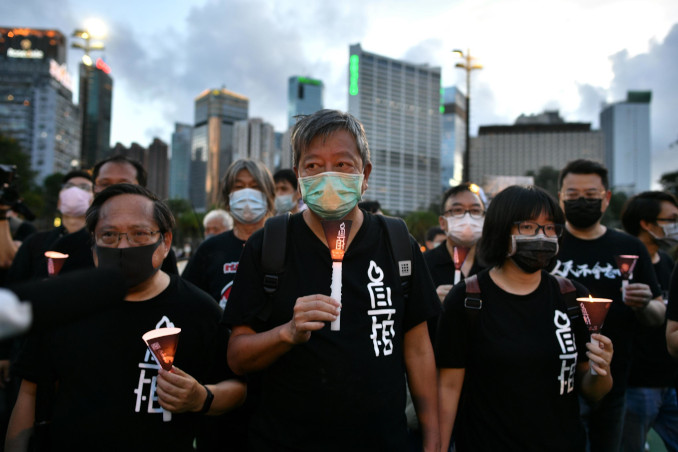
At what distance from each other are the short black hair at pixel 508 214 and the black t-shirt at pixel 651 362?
6.28ft

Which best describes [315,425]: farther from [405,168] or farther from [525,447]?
[405,168]

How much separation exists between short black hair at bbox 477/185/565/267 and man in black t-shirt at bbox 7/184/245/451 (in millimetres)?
1668

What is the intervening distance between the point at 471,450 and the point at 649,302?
1.86 m

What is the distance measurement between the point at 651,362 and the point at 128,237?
4.14 m

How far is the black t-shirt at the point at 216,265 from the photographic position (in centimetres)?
356

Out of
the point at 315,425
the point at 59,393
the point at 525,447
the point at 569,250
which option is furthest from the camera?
the point at 569,250

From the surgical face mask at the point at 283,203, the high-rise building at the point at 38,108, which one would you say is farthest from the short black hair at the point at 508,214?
the high-rise building at the point at 38,108

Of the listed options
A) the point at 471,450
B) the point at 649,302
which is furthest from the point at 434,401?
the point at 649,302

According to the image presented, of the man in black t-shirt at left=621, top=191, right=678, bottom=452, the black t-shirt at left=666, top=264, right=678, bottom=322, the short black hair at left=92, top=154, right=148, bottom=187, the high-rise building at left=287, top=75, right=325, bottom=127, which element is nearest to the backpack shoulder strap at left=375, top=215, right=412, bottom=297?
the black t-shirt at left=666, top=264, right=678, bottom=322

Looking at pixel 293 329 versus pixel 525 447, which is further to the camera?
pixel 525 447

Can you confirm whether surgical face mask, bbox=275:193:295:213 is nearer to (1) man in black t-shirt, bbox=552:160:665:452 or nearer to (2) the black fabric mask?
(1) man in black t-shirt, bbox=552:160:665:452

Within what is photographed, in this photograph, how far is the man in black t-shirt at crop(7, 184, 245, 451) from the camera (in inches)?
83.3

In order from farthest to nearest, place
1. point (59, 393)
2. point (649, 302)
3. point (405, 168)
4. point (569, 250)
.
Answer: point (405, 168) < point (569, 250) < point (649, 302) < point (59, 393)

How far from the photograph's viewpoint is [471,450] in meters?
2.56
